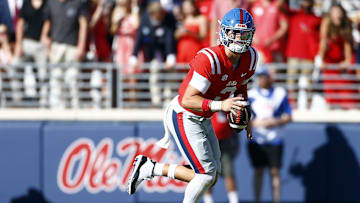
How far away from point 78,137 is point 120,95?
3.14ft

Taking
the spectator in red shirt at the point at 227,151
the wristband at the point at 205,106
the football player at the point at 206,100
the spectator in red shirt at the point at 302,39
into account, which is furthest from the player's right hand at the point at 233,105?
the spectator in red shirt at the point at 302,39

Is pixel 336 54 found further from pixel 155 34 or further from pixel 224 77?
pixel 224 77

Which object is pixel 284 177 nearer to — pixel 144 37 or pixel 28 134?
pixel 144 37

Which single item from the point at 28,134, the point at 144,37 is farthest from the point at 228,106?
the point at 28,134

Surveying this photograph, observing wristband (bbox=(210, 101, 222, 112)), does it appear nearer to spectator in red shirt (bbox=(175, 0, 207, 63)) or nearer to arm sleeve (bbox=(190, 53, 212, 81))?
arm sleeve (bbox=(190, 53, 212, 81))

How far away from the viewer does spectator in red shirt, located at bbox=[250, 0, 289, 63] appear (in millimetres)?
11812

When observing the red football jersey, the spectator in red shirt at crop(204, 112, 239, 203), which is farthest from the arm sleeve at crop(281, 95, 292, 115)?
the red football jersey

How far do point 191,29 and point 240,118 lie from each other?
4.73 metres

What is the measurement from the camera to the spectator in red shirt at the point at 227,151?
37.3ft

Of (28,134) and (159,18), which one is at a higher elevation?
(159,18)

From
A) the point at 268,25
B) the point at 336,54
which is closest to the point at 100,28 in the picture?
the point at 268,25

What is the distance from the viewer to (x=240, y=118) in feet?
23.7

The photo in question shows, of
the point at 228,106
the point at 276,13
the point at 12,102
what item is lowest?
the point at 12,102

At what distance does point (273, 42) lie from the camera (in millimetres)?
11891
